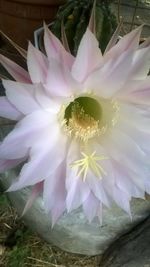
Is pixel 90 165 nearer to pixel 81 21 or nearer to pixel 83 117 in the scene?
pixel 83 117

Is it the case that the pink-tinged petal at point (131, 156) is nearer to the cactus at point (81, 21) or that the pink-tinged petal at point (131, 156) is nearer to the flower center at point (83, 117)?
the flower center at point (83, 117)

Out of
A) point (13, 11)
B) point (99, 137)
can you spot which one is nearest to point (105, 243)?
point (99, 137)

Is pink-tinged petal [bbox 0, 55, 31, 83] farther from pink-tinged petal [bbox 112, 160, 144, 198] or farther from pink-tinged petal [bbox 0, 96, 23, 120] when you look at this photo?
pink-tinged petal [bbox 112, 160, 144, 198]

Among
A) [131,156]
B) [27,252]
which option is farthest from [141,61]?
[27,252]

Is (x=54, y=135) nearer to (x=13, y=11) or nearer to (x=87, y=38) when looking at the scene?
(x=87, y=38)

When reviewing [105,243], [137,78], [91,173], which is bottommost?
[105,243]

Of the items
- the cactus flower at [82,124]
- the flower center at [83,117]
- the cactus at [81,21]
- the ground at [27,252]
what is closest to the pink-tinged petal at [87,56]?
the cactus flower at [82,124]

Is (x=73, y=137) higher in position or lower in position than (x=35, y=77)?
lower
